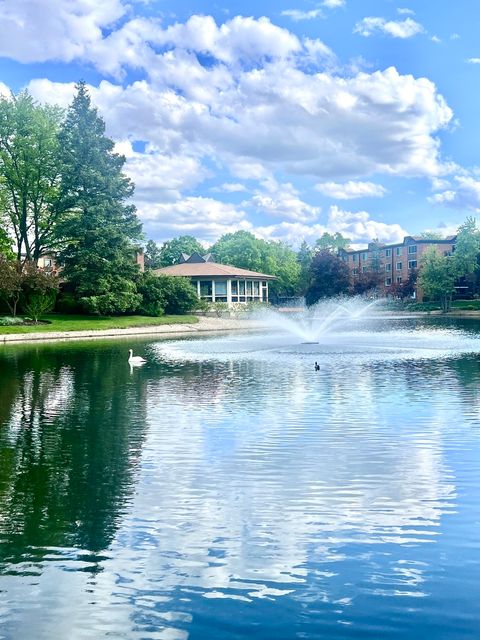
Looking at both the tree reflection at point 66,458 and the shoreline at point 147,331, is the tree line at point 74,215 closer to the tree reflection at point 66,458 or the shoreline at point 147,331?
the shoreline at point 147,331

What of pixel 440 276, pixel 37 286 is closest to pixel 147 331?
pixel 37 286

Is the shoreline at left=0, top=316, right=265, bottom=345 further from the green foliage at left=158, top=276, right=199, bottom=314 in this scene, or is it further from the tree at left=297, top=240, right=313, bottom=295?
the tree at left=297, top=240, right=313, bottom=295

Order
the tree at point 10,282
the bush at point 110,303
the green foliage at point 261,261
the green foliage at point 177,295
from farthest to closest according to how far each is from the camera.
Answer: the green foliage at point 261,261 → the green foliage at point 177,295 → the bush at point 110,303 → the tree at point 10,282

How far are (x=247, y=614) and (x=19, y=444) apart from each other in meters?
8.99

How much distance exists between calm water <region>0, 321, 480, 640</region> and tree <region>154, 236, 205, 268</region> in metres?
138

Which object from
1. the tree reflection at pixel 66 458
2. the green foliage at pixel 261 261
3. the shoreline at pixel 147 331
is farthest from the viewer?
the green foliage at pixel 261 261

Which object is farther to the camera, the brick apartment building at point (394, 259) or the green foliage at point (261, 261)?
the green foliage at point (261, 261)

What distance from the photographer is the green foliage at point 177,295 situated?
250 ft

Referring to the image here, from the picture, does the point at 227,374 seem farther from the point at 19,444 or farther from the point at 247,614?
the point at 247,614

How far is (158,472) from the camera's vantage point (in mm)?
11945

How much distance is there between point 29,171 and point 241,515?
218ft

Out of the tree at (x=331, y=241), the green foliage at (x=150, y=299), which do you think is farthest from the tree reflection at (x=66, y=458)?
the tree at (x=331, y=241)

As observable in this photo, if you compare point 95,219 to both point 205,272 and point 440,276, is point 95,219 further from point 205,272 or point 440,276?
point 440,276

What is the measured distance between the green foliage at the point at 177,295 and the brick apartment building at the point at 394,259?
5127cm
